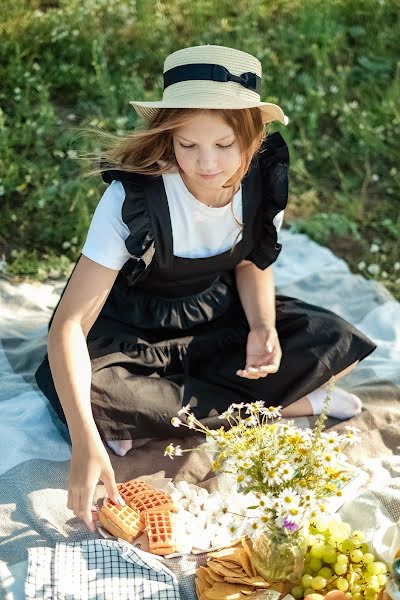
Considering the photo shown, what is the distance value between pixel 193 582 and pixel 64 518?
1.29 feet

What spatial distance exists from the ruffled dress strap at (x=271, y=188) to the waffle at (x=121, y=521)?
0.88 m

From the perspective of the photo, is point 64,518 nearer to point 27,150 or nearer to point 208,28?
point 27,150

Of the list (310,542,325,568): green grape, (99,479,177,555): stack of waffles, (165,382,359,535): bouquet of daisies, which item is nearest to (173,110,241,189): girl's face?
(165,382,359,535): bouquet of daisies

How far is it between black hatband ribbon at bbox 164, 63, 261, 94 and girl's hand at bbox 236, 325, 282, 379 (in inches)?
28.4

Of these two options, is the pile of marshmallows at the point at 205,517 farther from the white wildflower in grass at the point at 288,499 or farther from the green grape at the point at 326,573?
the white wildflower in grass at the point at 288,499

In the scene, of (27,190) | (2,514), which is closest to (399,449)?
(2,514)

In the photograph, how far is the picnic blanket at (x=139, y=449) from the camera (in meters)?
2.12

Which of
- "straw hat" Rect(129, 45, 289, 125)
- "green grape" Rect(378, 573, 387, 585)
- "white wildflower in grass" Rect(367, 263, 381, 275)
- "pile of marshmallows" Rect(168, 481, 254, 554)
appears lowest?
"pile of marshmallows" Rect(168, 481, 254, 554)

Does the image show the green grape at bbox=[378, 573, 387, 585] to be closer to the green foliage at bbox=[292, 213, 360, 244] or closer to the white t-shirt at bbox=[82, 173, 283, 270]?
the white t-shirt at bbox=[82, 173, 283, 270]

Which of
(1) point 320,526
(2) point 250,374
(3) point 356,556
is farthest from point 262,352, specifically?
(3) point 356,556

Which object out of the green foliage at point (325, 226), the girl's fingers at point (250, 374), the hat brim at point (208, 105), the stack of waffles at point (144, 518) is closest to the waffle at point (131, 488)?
the stack of waffles at point (144, 518)

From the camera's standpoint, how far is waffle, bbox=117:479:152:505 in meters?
2.21

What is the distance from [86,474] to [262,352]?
766 millimetres

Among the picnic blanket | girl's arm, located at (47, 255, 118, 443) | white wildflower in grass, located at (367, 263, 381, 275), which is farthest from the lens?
white wildflower in grass, located at (367, 263, 381, 275)
